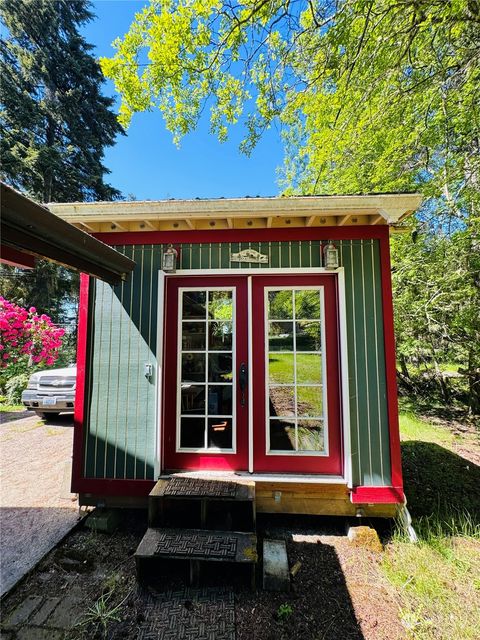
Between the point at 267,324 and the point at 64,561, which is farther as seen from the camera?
the point at 267,324

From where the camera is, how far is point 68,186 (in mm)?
12188

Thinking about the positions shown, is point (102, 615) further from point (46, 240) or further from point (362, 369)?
point (362, 369)

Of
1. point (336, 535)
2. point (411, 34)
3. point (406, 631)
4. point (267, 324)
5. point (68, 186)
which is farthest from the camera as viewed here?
point (68, 186)

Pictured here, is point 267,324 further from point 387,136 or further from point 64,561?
point 387,136

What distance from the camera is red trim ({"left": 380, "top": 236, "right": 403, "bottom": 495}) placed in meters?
2.67

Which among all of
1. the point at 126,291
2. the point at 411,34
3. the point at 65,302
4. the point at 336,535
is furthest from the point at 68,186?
the point at 336,535

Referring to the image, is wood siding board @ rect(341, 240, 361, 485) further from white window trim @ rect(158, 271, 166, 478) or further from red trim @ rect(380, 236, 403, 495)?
white window trim @ rect(158, 271, 166, 478)

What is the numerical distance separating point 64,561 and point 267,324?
8.51ft

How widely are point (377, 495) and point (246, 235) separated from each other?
2.76 metres

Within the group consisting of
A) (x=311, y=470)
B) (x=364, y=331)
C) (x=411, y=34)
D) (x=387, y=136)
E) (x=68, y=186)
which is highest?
(x=68, y=186)

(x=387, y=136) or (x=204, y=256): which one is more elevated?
(x=387, y=136)

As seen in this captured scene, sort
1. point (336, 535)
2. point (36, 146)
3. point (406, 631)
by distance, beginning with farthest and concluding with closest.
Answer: point (36, 146) → point (336, 535) → point (406, 631)

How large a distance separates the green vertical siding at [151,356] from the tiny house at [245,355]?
0.01 m

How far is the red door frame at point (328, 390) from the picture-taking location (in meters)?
2.78
